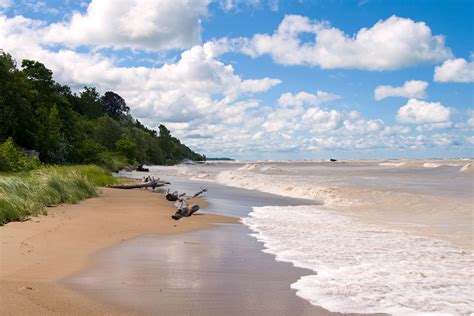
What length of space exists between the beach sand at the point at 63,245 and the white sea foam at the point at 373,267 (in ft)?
8.83

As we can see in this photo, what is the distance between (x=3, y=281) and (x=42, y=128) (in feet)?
109

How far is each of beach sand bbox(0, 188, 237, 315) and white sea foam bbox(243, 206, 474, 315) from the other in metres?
2.69

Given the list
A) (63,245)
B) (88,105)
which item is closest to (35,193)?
(63,245)

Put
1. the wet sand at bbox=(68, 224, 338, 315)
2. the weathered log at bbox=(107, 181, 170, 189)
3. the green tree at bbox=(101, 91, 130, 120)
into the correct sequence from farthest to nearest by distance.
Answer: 1. the green tree at bbox=(101, 91, 130, 120)
2. the weathered log at bbox=(107, 181, 170, 189)
3. the wet sand at bbox=(68, 224, 338, 315)

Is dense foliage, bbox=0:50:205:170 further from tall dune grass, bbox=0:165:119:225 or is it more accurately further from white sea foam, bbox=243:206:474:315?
white sea foam, bbox=243:206:474:315

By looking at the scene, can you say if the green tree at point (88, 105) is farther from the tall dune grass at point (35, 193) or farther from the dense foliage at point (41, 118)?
the tall dune grass at point (35, 193)

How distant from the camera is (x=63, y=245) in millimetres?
8227

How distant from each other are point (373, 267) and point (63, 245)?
225 inches

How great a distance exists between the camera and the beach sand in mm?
4832

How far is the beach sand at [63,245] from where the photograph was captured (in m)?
4.83

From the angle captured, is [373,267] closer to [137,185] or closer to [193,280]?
[193,280]

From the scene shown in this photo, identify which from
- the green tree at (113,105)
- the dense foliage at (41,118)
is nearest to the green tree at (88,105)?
the green tree at (113,105)

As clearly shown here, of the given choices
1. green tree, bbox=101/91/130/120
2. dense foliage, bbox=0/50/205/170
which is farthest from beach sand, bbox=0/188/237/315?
green tree, bbox=101/91/130/120

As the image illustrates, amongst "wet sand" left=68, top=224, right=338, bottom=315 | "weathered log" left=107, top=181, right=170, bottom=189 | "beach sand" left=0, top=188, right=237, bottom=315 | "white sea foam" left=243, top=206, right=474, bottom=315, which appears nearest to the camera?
"beach sand" left=0, top=188, right=237, bottom=315
